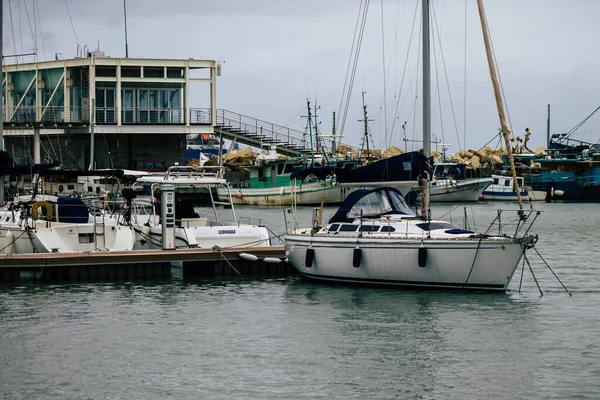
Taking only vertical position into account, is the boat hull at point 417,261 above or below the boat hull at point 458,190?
below

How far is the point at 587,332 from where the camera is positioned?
28438 mm

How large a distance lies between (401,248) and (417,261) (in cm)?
62

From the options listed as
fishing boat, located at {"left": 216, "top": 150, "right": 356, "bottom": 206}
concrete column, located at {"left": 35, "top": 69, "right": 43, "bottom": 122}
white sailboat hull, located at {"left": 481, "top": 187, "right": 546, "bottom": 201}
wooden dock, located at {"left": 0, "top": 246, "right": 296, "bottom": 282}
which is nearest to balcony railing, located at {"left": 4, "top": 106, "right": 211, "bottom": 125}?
concrete column, located at {"left": 35, "top": 69, "right": 43, "bottom": 122}

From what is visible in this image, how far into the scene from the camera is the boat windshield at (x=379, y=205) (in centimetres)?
3541

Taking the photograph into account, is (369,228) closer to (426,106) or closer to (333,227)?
(333,227)

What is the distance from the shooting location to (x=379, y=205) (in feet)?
118

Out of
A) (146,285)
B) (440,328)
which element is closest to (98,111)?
(146,285)

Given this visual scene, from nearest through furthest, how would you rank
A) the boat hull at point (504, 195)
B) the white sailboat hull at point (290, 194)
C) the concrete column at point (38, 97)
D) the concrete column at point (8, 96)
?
1. the concrete column at point (38, 97)
2. the concrete column at point (8, 96)
3. the white sailboat hull at point (290, 194)
4. the boat hull at point (504, 195)

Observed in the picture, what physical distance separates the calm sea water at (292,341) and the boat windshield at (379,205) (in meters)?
2.68

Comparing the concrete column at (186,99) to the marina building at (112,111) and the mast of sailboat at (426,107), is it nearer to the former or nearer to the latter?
the marina building at (112,111)

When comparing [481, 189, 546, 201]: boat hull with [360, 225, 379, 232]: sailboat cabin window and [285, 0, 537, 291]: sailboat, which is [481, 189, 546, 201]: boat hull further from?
[360, 225, 379, 232]: sailboat cabin window

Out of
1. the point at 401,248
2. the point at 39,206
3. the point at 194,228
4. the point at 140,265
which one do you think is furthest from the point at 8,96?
the point at 401,248

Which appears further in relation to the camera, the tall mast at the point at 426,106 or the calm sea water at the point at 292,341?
the tall mast at the point at 426,106

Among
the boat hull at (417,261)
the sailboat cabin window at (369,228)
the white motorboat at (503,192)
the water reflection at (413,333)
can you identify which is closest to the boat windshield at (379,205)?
the sailboat cabin window at (369,228)
